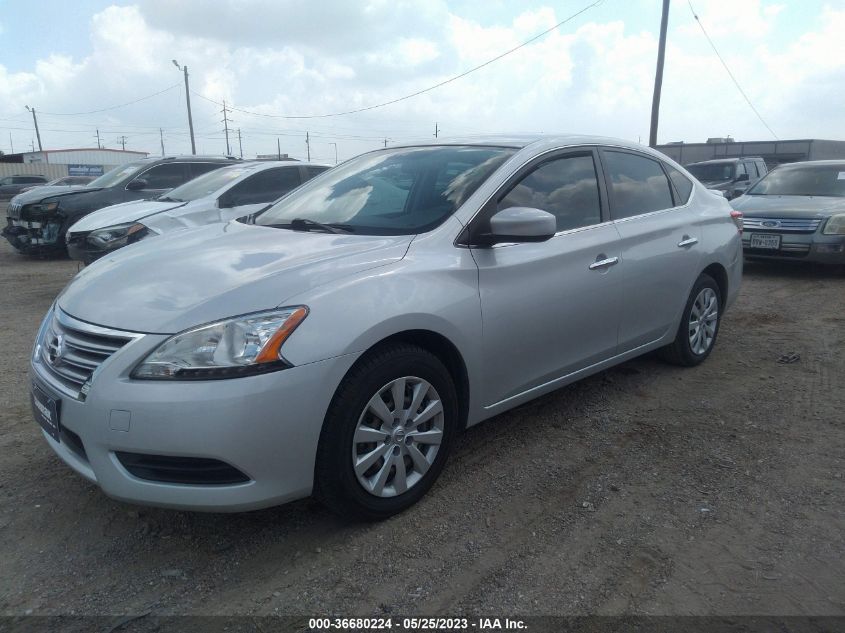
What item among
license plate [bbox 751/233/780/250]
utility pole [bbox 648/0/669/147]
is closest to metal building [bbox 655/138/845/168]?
utility pole [bbox 648/0/669/147]

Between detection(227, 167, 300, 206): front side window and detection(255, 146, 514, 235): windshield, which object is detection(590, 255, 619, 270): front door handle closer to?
detection(255, 146, 514, 235): windshield

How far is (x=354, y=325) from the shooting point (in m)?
2.66

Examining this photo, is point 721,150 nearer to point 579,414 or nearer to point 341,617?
point 579,414

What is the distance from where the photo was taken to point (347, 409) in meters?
2.65

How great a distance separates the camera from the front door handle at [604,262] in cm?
383

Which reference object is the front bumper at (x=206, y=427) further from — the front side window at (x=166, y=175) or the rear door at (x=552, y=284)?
the front side window at (x=166, y=175)

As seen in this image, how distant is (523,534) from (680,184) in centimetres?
314

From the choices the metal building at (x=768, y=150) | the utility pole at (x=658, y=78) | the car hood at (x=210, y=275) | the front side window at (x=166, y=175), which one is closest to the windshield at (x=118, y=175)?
the front side window at (x=166, y=175)

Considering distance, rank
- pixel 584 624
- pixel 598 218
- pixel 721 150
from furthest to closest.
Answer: pixel 721 150 < pixel 598 218 < pixel 584 624

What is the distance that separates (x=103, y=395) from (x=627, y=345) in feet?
9.88

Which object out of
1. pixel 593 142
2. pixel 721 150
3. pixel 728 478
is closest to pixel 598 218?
pixel 593 142

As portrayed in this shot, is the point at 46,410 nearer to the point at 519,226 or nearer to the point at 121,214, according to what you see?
the point at 519,226

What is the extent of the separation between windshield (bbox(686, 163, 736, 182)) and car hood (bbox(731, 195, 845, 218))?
6.83 metres

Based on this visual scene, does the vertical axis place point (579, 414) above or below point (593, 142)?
below
